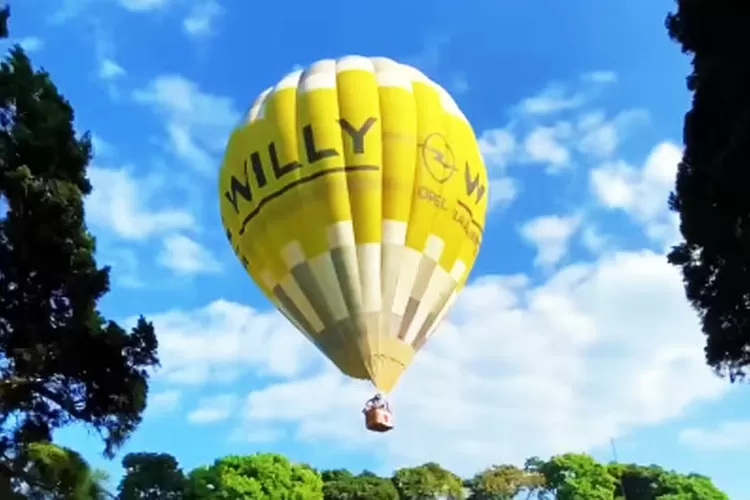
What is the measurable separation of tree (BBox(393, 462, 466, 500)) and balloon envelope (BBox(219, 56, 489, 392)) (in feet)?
131

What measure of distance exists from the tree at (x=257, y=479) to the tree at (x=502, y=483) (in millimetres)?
12426

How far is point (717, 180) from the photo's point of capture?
14297 mm

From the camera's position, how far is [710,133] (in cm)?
1499

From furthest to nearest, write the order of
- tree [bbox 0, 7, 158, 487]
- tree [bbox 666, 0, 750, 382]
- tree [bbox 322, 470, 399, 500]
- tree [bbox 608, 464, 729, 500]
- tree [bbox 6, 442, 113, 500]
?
tree [bbox 608, 464, 729, 500], tree [bbox 322, 470, 399, 500], tree [bbox 0, 7, 158, 487], tree [bbox 666, 0, 750, 382], tree [bbox 6, 442, 113, 500]

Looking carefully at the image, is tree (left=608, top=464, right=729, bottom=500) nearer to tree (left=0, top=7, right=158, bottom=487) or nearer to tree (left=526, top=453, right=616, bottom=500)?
tree (left=526, top=453, right=616, bottom=500)

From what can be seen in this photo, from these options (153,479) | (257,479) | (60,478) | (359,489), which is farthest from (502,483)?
(60,478)

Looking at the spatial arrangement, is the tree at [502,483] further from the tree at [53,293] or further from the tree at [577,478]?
the tree at [53,293]

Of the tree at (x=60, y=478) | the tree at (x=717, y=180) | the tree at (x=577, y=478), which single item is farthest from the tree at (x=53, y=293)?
the tree at (x=577, y=478)

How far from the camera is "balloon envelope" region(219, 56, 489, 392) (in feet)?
66.6

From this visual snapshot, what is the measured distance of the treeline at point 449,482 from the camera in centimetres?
5197

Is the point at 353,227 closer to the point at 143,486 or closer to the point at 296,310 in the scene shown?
the point at 296,310

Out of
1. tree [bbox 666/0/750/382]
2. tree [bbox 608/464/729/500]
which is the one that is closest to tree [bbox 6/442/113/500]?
tree [bbox 666/0/750/382]

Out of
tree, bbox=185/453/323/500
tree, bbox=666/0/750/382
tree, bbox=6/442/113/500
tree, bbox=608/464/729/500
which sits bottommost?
tree, bbox=6/442/113/500

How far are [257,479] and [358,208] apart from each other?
35592 millimetres
